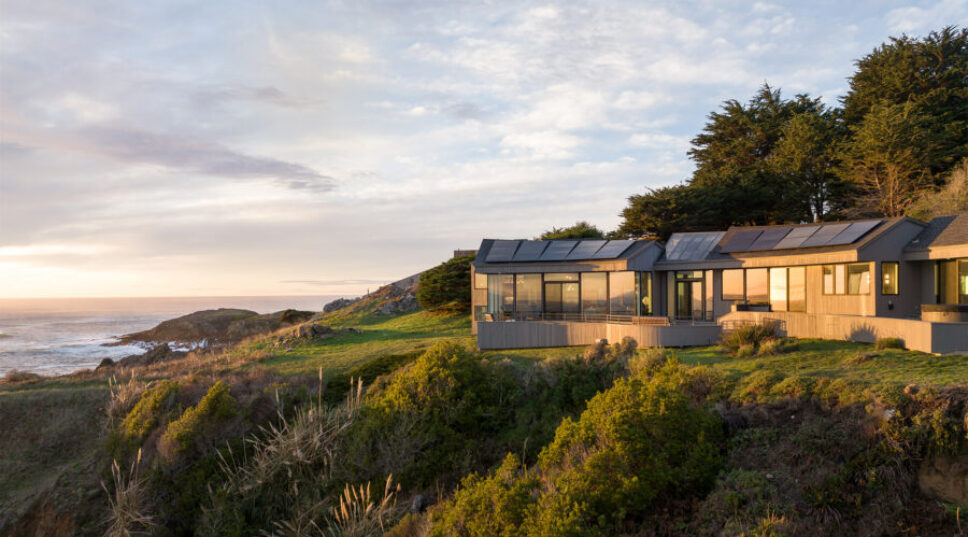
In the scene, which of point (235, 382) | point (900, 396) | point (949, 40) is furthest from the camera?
point (949, 40)

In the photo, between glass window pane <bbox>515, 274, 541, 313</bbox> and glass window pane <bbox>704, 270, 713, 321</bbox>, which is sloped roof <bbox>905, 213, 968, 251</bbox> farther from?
glass window pane <bbox>515, 274, 541, 313</bbox>

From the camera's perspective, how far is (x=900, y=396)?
947 cm

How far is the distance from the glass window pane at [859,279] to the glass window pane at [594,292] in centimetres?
862

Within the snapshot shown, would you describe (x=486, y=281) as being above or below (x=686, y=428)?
above

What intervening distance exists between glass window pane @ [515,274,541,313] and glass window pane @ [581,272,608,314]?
1927 millimetres

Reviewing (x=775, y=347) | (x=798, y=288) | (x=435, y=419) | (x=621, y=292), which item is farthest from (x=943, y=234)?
(x=435, y=419)

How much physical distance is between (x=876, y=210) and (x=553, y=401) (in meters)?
30.0

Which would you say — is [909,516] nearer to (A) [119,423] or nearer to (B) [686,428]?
(B) [686,428]

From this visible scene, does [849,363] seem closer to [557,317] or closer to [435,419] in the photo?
[435,419]

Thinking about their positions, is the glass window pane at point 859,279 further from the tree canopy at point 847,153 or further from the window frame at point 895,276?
the tree canopy at point 847,153

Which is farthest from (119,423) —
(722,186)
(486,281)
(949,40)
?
(949,40)

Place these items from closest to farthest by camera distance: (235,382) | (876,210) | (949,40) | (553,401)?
(553,401) < (235,382) < (876,210) < (949,40)

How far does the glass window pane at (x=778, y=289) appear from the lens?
2088 cm

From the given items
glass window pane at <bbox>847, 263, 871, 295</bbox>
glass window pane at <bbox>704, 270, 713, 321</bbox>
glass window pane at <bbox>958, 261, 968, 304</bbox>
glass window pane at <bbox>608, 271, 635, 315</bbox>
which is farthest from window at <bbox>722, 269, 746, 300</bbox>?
glass window pane at <bbox>958, 261, 968, 304</bbox>
